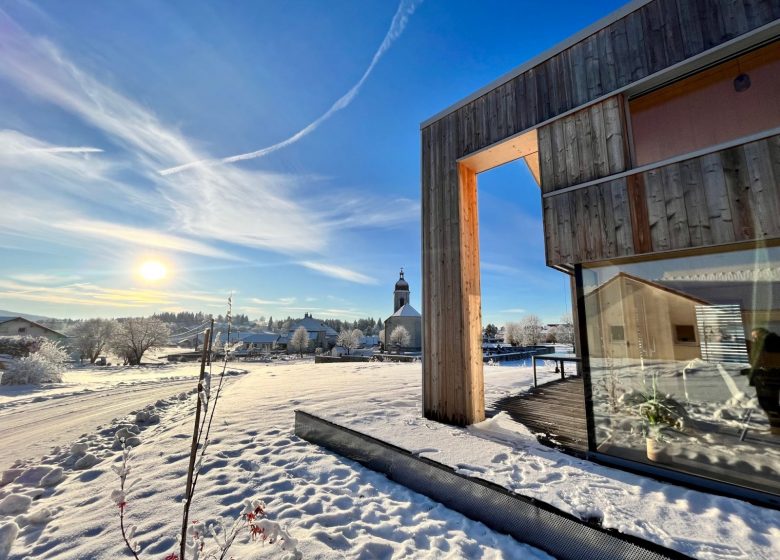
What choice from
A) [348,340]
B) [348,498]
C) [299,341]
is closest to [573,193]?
[348,498]

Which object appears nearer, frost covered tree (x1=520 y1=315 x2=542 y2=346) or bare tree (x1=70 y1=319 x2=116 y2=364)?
bare tree (x1=70 y1=319 x2=116 y2=364)

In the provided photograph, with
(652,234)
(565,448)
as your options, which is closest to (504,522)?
(565,448)

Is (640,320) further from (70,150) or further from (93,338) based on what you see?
Answer: (93,338)

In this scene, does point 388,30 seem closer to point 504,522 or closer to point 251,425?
point 251,425

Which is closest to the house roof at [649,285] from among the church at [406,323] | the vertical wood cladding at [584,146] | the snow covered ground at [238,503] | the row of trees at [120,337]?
the vertical wood cladding at [584,146]

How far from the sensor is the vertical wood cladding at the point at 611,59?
2.98 meters

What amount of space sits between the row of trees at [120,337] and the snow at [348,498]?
96.7ft

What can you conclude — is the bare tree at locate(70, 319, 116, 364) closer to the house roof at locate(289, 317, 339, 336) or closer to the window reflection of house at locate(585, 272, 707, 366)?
the house roof at locate(289, 317, 339, 336)

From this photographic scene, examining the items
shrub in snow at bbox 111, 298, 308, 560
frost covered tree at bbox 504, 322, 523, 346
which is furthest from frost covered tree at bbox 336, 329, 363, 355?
shrub in snow at bbox 111, 298, 308, 560

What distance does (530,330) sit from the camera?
45.8m

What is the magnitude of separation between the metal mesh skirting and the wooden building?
1.54 metres

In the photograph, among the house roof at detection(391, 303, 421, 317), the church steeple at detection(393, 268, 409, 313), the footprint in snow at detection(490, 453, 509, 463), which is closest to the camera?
the footprint in snow at detection(490, 453, 509, 463)

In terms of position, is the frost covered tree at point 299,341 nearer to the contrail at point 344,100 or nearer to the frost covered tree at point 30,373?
the frost covered tree at point 30,373

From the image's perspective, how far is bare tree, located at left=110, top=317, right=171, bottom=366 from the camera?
28.6m
